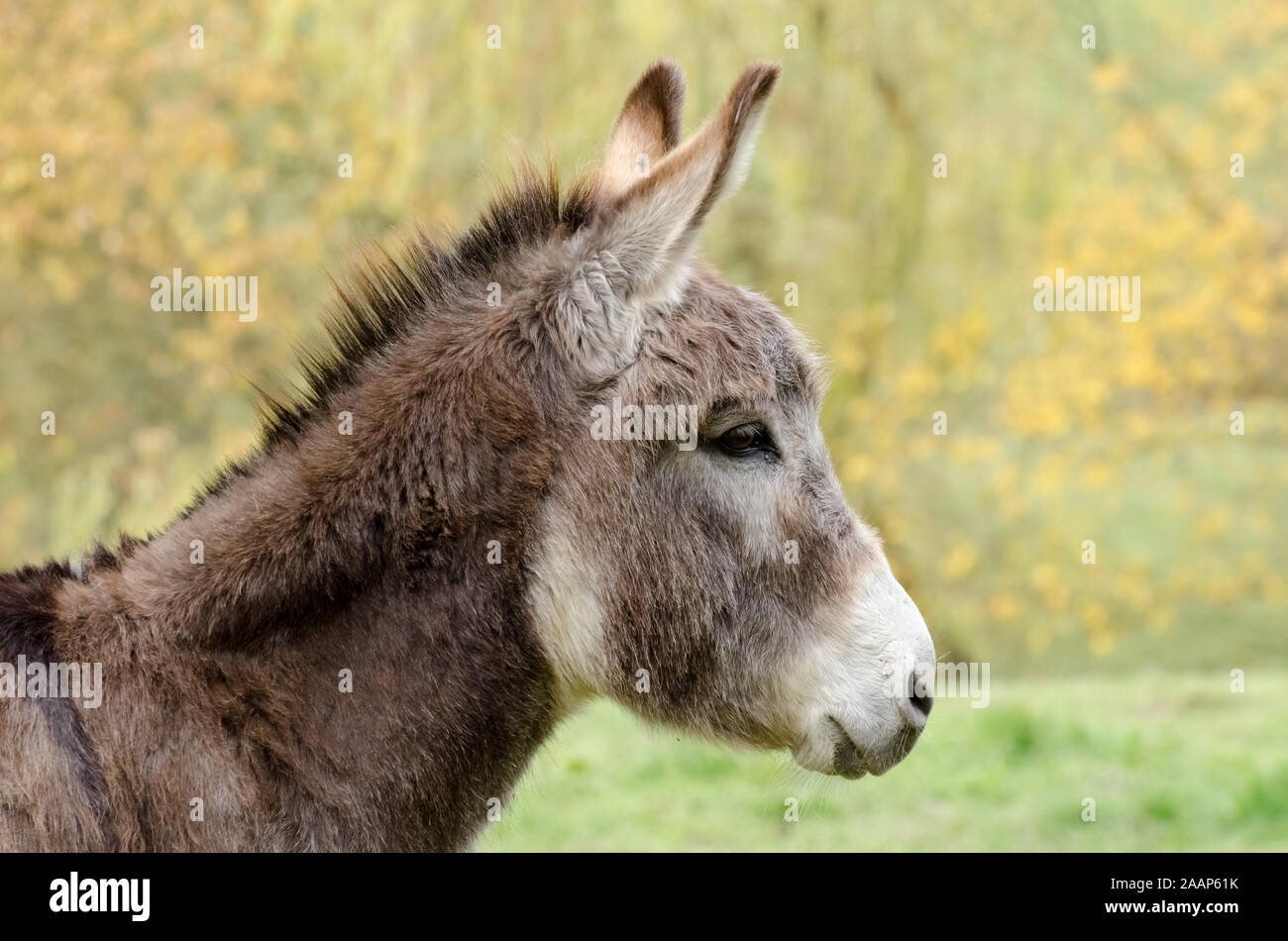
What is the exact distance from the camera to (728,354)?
10.1 feet

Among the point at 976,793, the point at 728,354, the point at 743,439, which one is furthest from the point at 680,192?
the point at 976,793

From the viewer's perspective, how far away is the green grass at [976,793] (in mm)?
6453

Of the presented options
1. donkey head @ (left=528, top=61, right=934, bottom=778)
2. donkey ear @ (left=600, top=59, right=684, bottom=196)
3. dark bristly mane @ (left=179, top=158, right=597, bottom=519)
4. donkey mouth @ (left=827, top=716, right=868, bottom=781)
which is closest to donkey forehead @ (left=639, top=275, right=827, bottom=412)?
donkey head @ (left=528, top=61, right=934, bottom=778)

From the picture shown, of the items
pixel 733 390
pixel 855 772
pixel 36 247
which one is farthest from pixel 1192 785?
pixel 36 247

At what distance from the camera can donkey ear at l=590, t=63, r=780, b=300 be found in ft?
9.48

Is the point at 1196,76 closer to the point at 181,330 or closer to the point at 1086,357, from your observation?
the point at 1086,357

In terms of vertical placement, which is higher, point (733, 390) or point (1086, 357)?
point (1086, 357)

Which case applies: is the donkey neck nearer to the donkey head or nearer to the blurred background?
the donkey head

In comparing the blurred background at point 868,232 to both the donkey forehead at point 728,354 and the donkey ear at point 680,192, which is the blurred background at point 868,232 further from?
the donkey ear at point 680,192

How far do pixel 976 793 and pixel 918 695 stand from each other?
4.32 meters

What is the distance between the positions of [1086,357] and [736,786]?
24.3 feet

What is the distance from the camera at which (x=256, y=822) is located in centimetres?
270

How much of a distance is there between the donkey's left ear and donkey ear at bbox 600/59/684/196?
622mm
